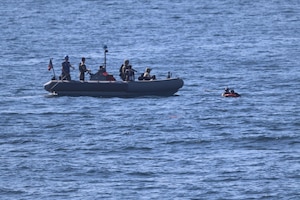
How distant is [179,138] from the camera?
69312mm

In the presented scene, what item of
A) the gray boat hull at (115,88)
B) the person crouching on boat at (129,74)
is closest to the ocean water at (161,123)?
the gray boat hull at (115,88)

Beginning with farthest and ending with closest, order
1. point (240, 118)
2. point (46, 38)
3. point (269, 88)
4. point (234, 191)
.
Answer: point (46, 38) → point (269, 88) → point (240, 118) → point (234, 191)

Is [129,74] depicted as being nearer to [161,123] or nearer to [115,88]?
[115,88]

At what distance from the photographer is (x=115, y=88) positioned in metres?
83.1

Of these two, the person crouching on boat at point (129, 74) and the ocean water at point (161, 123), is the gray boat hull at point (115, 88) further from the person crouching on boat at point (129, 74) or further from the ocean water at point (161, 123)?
the ocean water at point (161, 123)

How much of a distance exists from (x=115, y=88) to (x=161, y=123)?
9.13 metres

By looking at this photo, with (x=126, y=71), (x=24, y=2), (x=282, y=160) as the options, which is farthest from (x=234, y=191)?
(x=24, y=2)

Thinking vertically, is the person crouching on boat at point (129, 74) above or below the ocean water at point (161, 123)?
above

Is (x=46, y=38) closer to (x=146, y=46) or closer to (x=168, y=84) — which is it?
(x=146, y=46)

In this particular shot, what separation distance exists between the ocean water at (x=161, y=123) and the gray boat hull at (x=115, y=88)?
530 mm

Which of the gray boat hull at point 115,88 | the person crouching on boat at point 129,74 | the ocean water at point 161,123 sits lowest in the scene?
the ocean water at point 161,123

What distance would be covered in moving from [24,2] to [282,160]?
135 m

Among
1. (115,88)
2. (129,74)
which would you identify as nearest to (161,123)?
(129,74)

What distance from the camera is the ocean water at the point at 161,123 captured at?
58969 mm
